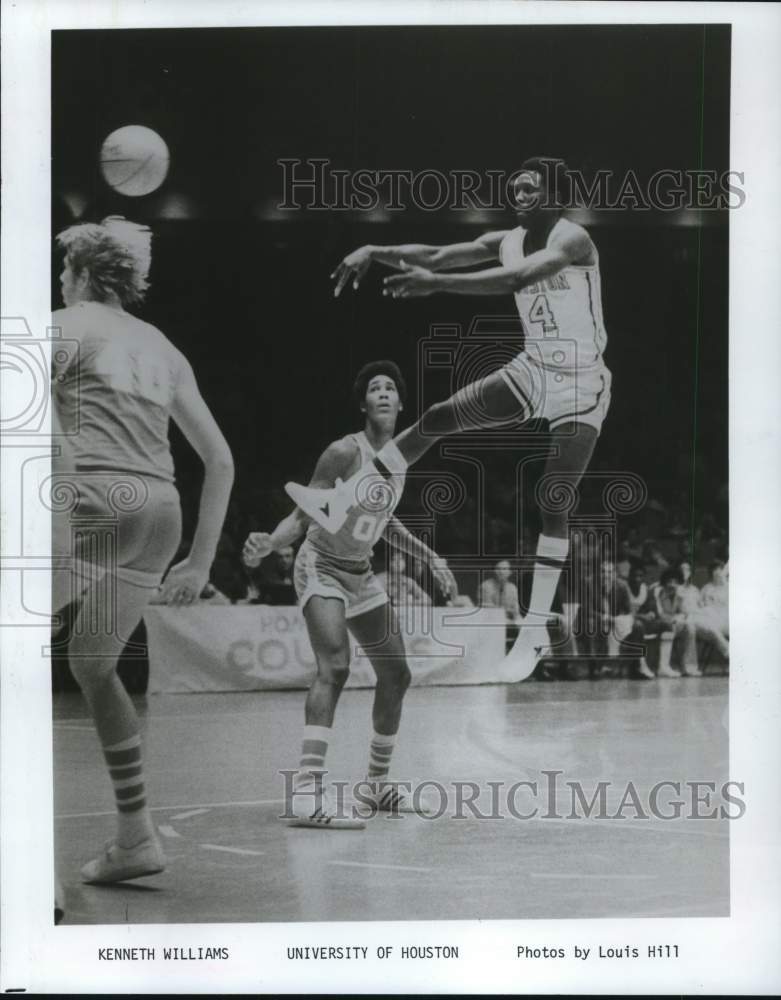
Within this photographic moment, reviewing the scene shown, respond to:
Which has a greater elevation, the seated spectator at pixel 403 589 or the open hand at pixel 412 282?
the open hand at pixel 412 282

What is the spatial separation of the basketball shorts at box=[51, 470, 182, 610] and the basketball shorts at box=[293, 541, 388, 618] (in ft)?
1.89

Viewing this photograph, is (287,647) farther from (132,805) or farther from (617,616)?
(617,616)

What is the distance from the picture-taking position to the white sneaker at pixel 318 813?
471 centimetres

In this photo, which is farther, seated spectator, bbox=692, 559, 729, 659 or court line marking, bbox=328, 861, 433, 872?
seated spectator, bbox=692, 559, 729, 659

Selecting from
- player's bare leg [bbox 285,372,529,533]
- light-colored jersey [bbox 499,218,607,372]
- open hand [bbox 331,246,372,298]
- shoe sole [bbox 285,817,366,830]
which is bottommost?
shoe sole [bbox 285,817,366,830]

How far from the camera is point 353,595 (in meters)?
4.75

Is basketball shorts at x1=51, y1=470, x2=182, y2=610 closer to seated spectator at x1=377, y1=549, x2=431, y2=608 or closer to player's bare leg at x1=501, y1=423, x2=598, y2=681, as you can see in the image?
seated spectator at x1=377, y1=549, x2=431, y2=608

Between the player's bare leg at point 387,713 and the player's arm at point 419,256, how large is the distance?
1.24 meters

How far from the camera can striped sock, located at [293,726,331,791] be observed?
15.5 feet

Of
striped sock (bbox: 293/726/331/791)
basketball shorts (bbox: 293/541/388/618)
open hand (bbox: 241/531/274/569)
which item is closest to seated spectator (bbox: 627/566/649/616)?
basketball shorts (bbox: 293/541/388/618)

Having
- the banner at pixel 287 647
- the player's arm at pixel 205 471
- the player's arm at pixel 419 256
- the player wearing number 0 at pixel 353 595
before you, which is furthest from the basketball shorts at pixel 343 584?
the player's arm at pixel 419 256

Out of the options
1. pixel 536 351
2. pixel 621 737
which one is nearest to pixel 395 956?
pixel 621 737

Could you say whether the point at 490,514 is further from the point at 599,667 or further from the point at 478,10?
the point at 478,10

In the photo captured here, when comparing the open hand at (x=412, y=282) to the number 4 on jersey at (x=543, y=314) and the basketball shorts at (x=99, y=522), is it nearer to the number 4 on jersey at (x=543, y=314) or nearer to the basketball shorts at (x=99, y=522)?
the number 4 on jersey at (x=543, y=314)
